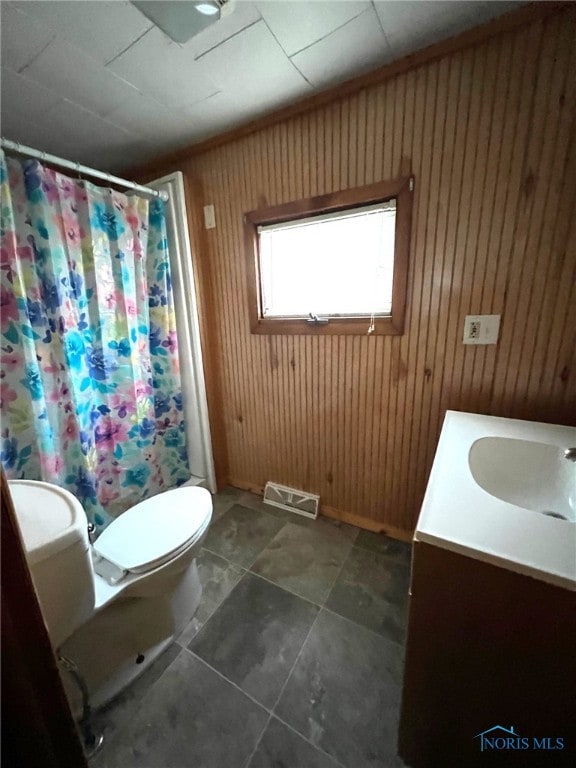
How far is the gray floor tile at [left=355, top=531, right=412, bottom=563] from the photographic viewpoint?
5.02 ft

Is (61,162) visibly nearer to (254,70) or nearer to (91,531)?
(254,70)

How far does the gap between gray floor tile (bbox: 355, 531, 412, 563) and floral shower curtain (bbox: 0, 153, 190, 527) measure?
126cm

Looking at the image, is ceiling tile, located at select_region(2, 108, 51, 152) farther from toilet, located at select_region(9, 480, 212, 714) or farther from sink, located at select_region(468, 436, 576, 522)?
sink, located at select_region(468, 436, 576, 522)

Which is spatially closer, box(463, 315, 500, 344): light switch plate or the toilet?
the toilet

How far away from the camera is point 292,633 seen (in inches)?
46.2

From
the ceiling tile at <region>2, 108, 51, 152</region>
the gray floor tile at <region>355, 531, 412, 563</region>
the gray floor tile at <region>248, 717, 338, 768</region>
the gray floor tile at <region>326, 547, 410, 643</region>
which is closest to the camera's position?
the gray floor tile at <region>248, 717, 338, 768</region>

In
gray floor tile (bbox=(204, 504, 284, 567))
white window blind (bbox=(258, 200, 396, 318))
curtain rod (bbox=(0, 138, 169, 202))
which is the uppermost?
curtain rod (bbox=(0, 138, 169, 202))

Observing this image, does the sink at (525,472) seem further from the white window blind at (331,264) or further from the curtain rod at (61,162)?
the curtain rod at (61,162)

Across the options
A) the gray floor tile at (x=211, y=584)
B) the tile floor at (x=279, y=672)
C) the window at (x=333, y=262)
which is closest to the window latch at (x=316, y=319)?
the window at (x=333, y=262)

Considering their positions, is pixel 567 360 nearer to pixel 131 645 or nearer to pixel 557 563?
pixel 557 563

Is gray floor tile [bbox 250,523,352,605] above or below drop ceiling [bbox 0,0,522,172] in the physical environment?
below

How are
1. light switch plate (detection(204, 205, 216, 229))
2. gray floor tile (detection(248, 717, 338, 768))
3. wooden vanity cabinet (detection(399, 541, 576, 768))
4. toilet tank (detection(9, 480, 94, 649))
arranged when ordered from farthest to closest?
1. light switch plate (detection(204, 205, 216, 229))
2. gray floor tile (detection(248, 717, 338, 768))
3. toilet tank (detection(9, 480, 94, 649))
4. wooden vanity cabinet (detection(399, 541, 576, 768))

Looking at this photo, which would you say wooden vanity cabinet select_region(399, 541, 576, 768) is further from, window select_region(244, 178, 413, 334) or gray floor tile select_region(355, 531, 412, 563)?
window select_region(244, 178, 413, 334)

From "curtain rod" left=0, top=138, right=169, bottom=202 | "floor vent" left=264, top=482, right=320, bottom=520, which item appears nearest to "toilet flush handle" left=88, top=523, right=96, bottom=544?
"floor vent" left=264, top=482, right=320, bottom=520
